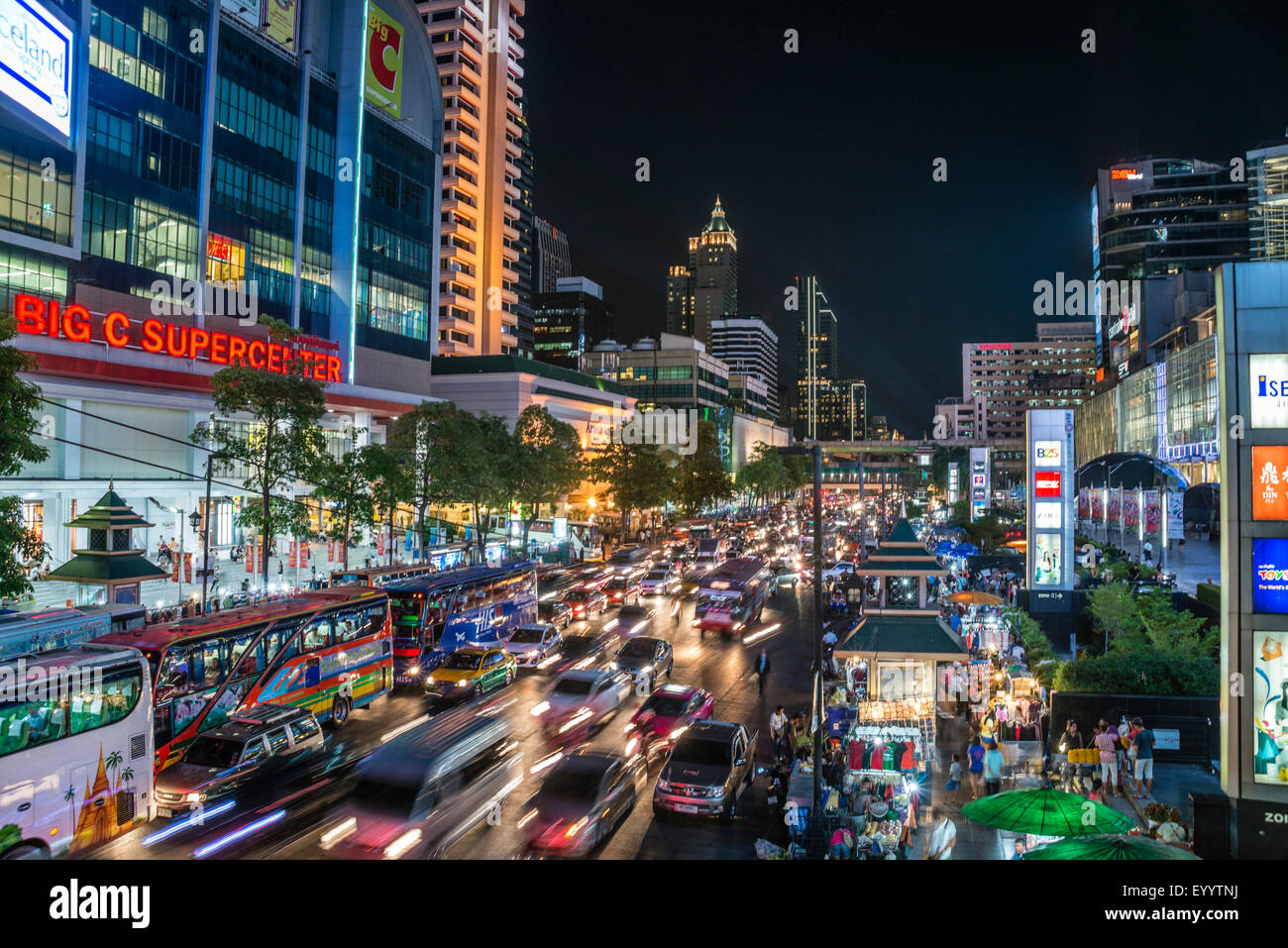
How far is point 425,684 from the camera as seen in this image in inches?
929

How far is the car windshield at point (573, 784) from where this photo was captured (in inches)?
515

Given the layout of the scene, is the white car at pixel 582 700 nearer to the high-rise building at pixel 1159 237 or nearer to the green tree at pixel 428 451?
the green tree at pixel 428 451

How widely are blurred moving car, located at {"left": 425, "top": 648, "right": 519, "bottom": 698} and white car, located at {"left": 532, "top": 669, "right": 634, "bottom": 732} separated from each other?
1954 mm

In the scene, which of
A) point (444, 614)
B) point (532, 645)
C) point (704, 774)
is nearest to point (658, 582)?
point (532, 645)

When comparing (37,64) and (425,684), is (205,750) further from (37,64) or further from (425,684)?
(37,64)

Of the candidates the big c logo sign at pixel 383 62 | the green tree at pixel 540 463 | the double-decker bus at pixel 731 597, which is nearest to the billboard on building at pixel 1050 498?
the double-decker bus at pixel 731 597

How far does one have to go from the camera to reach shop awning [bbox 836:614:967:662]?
64.9 ft

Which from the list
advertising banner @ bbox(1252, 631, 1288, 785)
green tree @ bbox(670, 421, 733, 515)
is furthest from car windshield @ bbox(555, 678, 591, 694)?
green tree @ bbox(670, 421, 733, 515)

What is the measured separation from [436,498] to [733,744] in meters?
30.7

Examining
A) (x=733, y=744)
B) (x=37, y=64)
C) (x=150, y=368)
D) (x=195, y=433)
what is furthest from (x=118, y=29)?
(x=733, y=744)

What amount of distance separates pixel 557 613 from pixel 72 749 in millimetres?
22263

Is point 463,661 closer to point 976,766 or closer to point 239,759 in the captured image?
point 239,759

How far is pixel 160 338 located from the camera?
3959 cm

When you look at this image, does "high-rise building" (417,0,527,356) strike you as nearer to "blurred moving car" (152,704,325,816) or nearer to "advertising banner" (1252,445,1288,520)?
"blurred moving car" (152,704,325,816)
